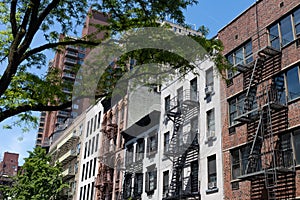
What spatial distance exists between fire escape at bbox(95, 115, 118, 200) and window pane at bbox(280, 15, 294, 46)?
22097 millimetres

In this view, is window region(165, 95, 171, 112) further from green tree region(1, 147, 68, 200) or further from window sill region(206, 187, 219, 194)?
green tree region(1, 147, 68, 200)

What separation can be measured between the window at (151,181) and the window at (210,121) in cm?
677

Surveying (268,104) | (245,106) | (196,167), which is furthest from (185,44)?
(196,167)

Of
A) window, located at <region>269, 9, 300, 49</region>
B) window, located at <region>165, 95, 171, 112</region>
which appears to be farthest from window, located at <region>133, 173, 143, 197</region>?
window, located at <region>269, 9, 300, 49</region>

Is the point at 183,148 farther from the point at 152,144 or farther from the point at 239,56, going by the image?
the point at 239,56

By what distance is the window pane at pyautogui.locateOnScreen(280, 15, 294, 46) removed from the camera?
1797 cm

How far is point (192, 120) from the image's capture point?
2402 centimetres

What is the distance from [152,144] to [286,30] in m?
14.4

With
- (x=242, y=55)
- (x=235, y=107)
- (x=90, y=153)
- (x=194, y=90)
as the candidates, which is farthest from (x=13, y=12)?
(x=90, y=153)

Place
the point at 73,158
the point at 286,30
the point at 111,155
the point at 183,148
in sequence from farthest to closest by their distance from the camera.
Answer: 1. the point at 73,158
2. the point at 111,155
3. the point at 183,148
4. the point at 286,30

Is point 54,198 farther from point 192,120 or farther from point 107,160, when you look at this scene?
point 192,120

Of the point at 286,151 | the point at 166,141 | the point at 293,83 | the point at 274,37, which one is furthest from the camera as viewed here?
the point at 166,141

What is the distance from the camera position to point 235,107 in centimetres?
2059

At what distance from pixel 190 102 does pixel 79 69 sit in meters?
15.4
